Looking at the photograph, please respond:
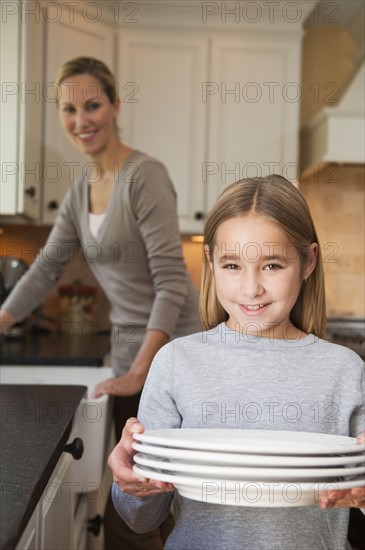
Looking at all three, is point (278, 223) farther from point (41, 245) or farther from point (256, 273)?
point (41, 245)

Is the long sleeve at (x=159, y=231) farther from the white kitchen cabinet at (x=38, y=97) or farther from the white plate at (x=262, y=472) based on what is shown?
the white plate at (x=262, y=472)

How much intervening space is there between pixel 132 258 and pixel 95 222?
0.50 ft

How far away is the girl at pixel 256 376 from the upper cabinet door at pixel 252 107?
2.00 metres

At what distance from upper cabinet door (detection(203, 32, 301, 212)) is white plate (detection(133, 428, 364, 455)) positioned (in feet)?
7.17

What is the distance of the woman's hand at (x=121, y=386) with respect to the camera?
167cm

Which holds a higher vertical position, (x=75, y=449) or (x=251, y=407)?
(x=251, y=407)

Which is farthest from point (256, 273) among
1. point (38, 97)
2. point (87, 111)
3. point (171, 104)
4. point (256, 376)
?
point (171, 104)

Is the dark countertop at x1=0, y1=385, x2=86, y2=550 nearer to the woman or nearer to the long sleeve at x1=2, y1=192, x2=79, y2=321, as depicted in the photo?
the woman

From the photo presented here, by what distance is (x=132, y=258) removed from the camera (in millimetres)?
1905

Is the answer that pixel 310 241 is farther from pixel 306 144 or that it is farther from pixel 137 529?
pixel 306 144

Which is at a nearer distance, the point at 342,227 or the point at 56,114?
the point at 56,114

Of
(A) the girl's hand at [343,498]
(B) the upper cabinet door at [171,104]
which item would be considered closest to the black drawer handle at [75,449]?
(A) the girl's hand at [343,498]

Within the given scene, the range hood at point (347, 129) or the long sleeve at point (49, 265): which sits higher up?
the range hood at point (347, 129)

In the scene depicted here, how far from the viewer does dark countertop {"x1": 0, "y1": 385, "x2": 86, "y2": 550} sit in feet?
2.40
